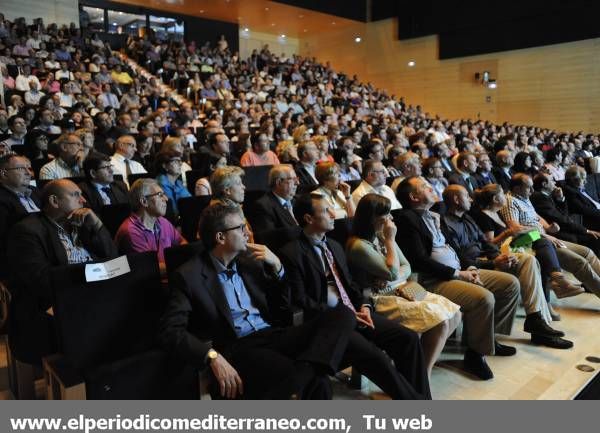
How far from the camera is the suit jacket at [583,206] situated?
13.9 ft

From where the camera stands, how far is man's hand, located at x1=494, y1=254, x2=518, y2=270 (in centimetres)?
273

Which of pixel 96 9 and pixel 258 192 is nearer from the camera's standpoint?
pixel 258 192

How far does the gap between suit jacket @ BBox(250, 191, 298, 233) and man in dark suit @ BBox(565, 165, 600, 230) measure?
289 centimetres

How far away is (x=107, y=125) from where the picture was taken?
5.67 metres

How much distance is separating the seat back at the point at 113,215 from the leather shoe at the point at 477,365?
195 centimetres

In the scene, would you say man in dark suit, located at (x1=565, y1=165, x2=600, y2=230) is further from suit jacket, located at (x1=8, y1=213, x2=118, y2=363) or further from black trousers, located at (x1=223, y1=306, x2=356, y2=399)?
suit jacket, located at (x1=8, y1=213, x2=118, y2=363)

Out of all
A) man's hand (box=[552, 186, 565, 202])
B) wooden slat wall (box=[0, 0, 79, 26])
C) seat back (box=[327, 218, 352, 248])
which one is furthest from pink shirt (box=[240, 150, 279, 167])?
Result: wooden slat wall (box=[0, 0, 79, 26])

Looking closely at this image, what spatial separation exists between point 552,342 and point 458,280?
2.13 feet

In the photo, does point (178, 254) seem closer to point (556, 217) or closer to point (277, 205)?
point (277, 205)

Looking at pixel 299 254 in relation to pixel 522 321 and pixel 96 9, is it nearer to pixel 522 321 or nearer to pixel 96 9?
pixel 522 321

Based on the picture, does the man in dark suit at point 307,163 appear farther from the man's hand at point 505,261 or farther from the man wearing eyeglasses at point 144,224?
the man wearing eyeglasses at point 144,224

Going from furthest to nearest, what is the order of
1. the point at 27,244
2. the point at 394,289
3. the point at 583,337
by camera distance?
the point at 583,337
the point at 394,289
the point at 27,244
